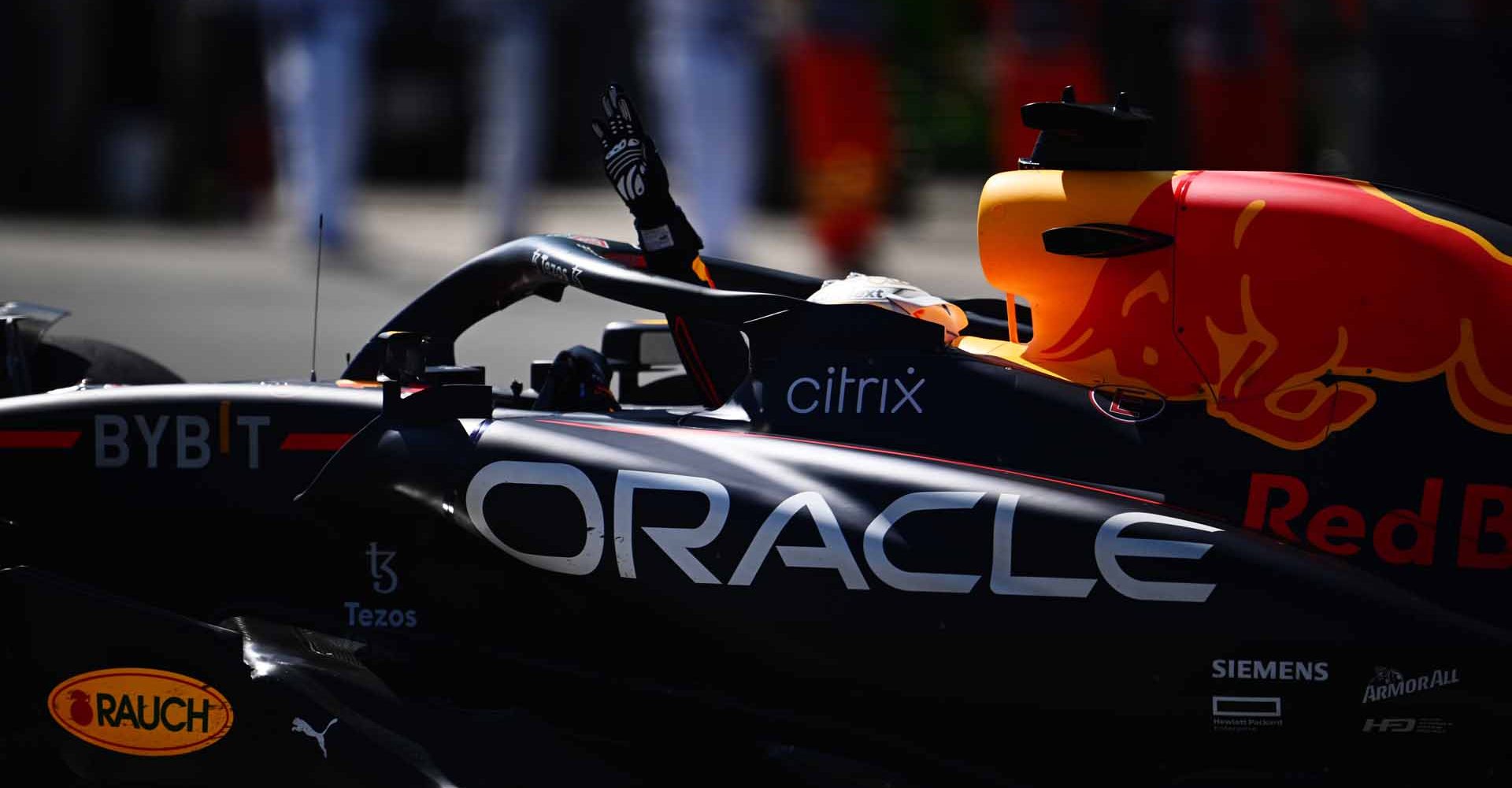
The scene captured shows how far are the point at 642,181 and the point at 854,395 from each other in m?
0.68

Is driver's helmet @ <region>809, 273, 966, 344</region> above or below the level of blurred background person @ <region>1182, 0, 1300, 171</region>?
below

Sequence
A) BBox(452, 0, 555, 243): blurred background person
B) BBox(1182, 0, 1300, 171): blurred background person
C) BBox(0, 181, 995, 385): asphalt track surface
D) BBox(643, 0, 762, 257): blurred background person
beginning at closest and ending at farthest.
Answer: BBox(0, 181, 995, 385): asphalt track surface → BBox(643, 0, 762, 257): blurred background person → BBox(1182, 0, 1300, 171): blurred background person → BBox(452, 0, 555, 243): blurred background person

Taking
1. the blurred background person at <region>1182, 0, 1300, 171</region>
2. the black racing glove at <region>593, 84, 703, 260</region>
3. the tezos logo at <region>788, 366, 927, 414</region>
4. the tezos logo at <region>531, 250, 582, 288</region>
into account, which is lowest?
the tezos logo at <region>788, 366, 927, 414</region>

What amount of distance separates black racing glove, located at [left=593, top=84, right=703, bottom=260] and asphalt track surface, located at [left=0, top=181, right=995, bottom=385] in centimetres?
324

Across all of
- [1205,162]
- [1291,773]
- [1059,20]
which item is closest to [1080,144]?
[1291,773]

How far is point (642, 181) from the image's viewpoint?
10.6ft

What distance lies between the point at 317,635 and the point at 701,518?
26.0 inches

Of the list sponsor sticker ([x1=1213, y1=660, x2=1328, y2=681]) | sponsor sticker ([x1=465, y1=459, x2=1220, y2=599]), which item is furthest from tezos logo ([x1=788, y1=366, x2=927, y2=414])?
sponsor sticker ([x1=1213, y1=660, x2=1328, y2=681])

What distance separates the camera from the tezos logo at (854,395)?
2807 mm

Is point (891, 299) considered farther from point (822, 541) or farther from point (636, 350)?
point (636, 350)

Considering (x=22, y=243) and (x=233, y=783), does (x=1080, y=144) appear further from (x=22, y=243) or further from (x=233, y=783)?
(x=22, y=243)

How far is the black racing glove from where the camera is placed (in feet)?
10.6

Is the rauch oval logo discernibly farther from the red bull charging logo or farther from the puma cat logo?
the red bull charging logo

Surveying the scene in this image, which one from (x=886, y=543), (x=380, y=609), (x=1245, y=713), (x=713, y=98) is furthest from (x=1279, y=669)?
(x=713, y=98)
